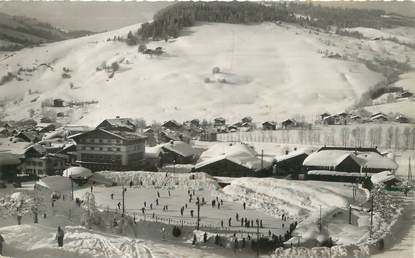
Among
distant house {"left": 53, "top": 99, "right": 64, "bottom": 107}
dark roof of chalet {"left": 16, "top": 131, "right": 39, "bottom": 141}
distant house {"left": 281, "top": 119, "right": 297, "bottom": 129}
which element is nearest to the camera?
dark roof of chalet {"left": 16, "top": 131, "right": 39, "bottom": 141}

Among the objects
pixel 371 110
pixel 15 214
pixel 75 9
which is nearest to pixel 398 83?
pixel 371 110

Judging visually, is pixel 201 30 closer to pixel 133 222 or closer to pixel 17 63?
pixel 17 63

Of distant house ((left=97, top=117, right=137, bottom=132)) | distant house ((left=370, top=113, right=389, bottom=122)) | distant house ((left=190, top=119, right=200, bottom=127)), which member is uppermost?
distant house ((left=370, top=113, right=389, bottom=122))

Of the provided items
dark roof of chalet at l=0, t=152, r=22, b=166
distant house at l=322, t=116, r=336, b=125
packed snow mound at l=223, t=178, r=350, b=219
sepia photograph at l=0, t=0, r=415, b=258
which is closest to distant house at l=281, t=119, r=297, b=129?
sepia photograph at l=0, t=0, r=415, b=258

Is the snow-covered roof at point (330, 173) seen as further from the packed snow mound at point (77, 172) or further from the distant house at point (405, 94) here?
the distant house at point (405, 94)

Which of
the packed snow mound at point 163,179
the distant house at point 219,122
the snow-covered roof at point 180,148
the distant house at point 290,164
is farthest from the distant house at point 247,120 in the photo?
the packed snow mound at point 163,179

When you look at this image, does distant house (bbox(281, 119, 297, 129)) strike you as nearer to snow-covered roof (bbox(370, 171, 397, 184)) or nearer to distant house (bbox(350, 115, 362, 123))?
distant house (bbox(350, 115, 362, 123))
